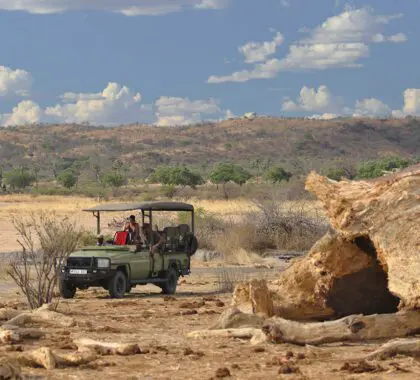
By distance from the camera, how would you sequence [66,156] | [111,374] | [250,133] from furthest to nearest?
[250,133], [66,156], [111,374]

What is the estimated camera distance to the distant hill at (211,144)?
113812 millimetres

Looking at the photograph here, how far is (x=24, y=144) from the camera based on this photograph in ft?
405

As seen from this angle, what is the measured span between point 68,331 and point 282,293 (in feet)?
8.91

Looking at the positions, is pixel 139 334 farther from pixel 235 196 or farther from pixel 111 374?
pixel 235 196

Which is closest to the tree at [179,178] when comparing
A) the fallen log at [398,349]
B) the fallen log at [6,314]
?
the fallen log at [6,314]

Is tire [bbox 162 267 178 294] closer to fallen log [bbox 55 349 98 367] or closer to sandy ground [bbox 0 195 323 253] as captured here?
fallen log [bbox 55 349 98 367]

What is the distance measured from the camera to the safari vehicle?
59.1 ft

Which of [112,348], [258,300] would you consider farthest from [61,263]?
[112,348]

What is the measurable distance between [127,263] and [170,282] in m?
1.47

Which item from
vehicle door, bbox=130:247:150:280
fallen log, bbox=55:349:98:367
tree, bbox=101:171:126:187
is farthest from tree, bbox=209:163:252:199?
fallen log, bbox=55:349:98:367

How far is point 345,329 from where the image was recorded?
10.9 m

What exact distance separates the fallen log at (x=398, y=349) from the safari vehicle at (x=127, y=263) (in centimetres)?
815

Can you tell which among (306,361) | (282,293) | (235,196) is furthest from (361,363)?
(235,196)

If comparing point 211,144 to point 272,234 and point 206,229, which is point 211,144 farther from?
point 272,234
